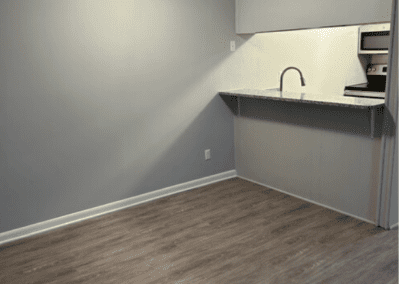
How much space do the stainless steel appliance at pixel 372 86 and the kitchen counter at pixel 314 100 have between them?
1.27 meters

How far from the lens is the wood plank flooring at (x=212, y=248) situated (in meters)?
2.34

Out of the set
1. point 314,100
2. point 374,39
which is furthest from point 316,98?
point 374,39

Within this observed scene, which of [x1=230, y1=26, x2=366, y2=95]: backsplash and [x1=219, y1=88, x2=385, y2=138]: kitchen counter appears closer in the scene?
[x1=219, y1=88, x2=385, y2=138]: kitchen counter

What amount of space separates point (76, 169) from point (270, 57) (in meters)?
2.46

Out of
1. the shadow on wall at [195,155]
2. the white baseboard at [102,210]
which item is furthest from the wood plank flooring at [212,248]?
the shadow on wall at [195,155]

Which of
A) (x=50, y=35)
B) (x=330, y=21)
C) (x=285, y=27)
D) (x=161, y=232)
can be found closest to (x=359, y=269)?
(x=161, y=232)

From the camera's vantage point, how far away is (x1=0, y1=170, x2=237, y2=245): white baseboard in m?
2.96

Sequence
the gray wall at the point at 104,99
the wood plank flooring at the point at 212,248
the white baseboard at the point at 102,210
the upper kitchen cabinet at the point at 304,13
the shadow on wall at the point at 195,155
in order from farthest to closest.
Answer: the shadow on wall at the point at 195,155 < the white baseboard at the point at 102,210 < the gray wall at the point at 104,99 < the upper kitchen cabinet at the point at 304,13 < the wood plank flooring at the point at 212,248

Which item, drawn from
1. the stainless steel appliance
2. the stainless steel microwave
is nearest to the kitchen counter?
the stainless steel appliance

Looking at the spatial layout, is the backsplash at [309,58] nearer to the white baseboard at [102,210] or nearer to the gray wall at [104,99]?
the gray wall at [104,99]

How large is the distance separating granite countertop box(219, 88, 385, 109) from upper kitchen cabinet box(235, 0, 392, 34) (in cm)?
60

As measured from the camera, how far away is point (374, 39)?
438 cm

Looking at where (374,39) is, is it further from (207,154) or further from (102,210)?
(102,210)

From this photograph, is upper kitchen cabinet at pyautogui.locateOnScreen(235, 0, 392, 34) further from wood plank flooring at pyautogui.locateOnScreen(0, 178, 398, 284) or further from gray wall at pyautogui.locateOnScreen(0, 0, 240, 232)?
wood plank flooring at pyautogui.locateOnScreen(0, 178, 398, 284)
